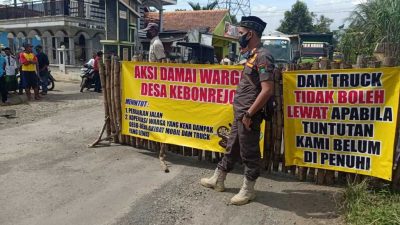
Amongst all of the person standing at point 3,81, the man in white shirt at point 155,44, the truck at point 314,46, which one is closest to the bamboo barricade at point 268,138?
the man in white shirt at point 155,44

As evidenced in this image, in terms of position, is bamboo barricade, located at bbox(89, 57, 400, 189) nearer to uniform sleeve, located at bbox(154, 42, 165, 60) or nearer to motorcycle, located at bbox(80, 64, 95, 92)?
uniform sleeve, located at bbox(154, 42, 165, 60)

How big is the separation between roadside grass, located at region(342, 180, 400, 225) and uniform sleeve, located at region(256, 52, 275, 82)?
1.54 meters

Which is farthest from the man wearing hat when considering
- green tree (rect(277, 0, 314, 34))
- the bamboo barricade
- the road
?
green tree (rect(277, 0, 314, 34))

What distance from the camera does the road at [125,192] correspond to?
4.29m

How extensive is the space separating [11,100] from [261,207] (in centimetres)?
1020

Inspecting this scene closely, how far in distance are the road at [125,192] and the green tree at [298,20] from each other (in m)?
63.6

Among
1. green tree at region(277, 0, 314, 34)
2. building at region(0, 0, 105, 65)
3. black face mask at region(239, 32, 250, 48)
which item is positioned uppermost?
green tree at region(277, 0, 314, 34)

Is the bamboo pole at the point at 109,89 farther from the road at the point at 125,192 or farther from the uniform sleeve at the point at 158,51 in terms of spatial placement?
the uniform sleeve at the point at 158,51

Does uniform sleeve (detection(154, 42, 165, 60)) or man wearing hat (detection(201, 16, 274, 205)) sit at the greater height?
uniform sleeve (detection(154, 42, 165, 60))

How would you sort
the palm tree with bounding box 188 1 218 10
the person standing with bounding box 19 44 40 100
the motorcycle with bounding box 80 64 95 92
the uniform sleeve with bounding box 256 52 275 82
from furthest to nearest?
1. the palm tree with bounding box 188 1 218 10
2. the motorcycle with bounding box 80 64 95 92
3. the person standing with bounding box 19 44 40 100
4. the uniform sleeve with bounding box 256 52 275 82

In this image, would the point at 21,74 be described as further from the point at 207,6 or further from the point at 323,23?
the point at 323,23

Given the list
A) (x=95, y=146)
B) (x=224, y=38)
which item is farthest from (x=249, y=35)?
(x=224, y=38)

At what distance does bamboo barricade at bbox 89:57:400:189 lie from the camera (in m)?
5.07

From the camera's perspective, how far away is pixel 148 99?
21.0 ft
